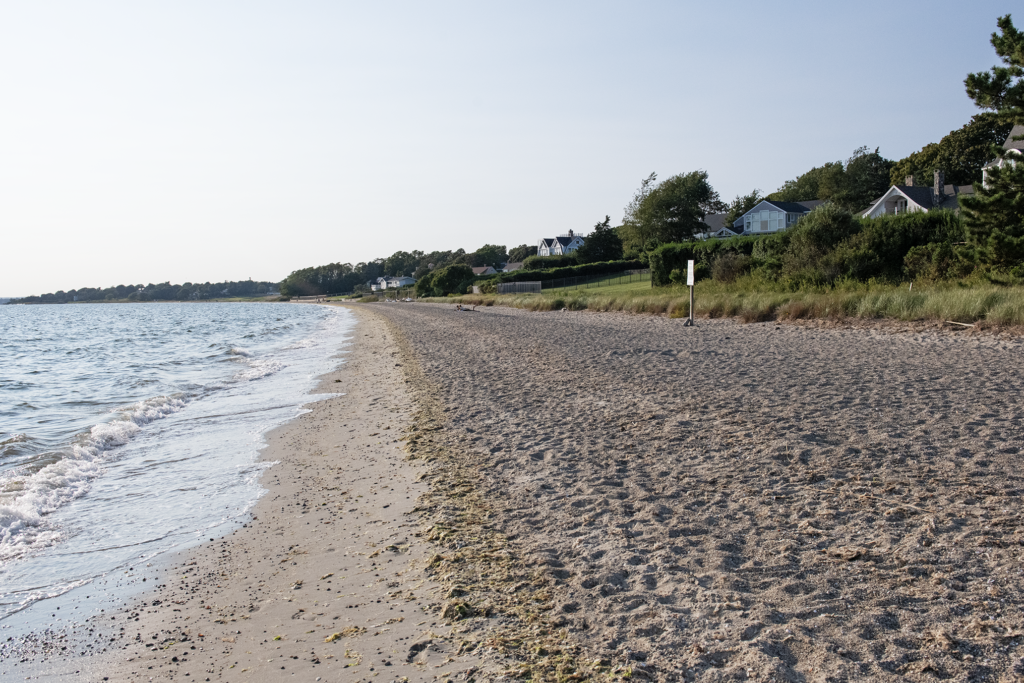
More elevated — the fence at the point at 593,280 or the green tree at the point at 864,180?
the green tree at the point at 864,180

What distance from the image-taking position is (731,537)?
3.85 m

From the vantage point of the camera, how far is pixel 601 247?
244ft

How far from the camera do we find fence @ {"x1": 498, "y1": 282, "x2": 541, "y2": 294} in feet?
193

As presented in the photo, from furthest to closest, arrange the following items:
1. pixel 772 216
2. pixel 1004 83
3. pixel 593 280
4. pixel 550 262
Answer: pixel 550 262, pixel 772 216, pixel 593 280, pixel 1004 83

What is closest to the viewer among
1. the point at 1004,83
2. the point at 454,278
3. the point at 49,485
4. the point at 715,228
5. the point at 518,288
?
the point at 49,485

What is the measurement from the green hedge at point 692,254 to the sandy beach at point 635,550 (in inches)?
799

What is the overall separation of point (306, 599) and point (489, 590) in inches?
41.7

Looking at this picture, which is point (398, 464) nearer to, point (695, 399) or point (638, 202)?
point (695, 399)

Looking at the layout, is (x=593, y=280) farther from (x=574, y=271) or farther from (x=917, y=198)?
(x=917, y=198)

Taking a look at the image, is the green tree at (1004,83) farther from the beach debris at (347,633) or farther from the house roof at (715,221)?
the house roof at (715,221)

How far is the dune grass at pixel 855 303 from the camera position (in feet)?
42.3

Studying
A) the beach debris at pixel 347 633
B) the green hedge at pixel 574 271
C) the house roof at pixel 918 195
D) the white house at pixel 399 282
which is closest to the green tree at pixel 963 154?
the house roof at pixel 918 195

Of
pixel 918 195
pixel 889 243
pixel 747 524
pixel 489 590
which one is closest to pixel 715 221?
pixel 918 195

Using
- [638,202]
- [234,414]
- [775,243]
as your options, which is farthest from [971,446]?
[638,202]
